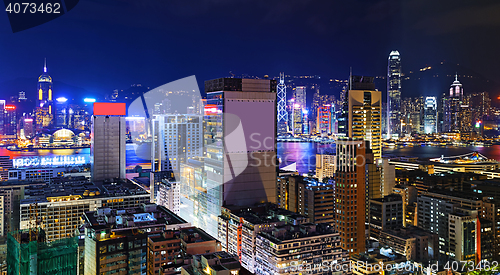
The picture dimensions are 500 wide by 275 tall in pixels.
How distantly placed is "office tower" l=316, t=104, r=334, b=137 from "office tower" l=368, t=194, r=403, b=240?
43.6 meters

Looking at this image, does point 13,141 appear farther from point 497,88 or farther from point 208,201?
point 497,88

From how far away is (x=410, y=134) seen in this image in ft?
195

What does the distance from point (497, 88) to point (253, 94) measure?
38.9 m

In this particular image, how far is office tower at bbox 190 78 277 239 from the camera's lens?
13.3 metres

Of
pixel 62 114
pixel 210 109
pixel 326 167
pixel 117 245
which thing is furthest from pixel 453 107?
pixel 117 245

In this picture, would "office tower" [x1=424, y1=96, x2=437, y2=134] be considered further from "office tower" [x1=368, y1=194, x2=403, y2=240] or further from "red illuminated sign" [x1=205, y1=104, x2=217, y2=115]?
"red illuminated sign" [x1=205, y1=104, x2=217, y2=115]

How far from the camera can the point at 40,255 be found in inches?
308

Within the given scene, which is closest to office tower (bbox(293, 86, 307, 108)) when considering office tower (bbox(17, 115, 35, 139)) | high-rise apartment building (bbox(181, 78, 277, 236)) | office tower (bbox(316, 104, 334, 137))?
office tower (bbox(316, 104, 334, 137))

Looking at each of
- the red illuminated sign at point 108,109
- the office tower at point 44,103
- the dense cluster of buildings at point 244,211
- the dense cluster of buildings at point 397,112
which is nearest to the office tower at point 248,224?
the dense cluster of buildings at point 244,211

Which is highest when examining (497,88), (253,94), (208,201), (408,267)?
(497,88)

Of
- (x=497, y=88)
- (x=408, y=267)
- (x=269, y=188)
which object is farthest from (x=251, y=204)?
(x=497, y=88)

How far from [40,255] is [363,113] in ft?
72.0

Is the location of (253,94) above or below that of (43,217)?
above

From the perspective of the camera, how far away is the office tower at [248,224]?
1097 cm
